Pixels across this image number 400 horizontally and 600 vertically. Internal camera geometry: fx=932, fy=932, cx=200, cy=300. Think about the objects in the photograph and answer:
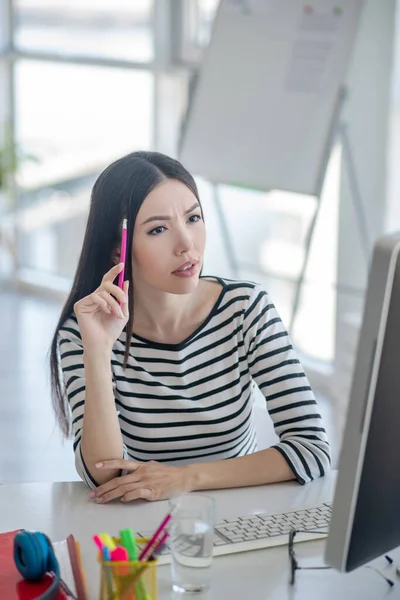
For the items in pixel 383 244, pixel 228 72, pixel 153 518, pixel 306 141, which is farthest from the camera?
pixel 228 72

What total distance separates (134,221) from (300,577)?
0.77 meters

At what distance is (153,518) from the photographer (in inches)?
56.2

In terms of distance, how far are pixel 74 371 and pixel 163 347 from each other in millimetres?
178

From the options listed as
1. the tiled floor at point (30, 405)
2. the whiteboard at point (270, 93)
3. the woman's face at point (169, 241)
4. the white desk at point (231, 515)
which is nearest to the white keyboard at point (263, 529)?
the white desk at point (231, 515)

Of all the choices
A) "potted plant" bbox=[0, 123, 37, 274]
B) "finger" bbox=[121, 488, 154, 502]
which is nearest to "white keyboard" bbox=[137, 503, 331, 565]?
"finger" bbox=[121, 488, 154, 502]

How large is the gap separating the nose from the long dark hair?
0.30 ft

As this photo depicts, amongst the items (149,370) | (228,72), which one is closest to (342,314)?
(228,72)

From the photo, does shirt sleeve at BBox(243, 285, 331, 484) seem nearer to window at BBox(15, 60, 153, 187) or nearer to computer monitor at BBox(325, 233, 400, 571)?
computer monitor at BBox(325, 233, 400, 571)

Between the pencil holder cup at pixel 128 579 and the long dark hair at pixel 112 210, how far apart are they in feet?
2.42

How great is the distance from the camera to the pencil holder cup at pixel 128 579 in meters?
1.05

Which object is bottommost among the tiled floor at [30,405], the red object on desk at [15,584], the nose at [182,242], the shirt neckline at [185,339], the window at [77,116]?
the tiled floor at [30,405]

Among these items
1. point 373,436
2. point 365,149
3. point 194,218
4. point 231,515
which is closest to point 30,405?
point 365,149

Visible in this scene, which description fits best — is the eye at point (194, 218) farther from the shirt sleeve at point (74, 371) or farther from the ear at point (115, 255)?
the shirt sleeve at point (74, 371)

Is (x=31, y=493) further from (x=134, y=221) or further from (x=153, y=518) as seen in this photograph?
(x=134, y=221)
